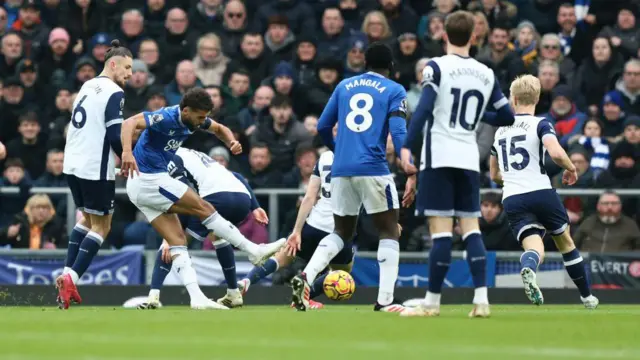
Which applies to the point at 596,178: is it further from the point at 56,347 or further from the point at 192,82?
the point at 56,347

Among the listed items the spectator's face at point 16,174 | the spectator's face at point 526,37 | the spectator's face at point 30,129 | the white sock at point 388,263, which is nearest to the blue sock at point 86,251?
the white sock at point 388,263

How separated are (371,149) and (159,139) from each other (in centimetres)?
225

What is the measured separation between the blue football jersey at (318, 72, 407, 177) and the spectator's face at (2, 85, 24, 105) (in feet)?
31.2

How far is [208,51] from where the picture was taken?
773 inches

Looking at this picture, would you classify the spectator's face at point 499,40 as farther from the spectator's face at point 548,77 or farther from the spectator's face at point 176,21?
the spectator's face at point 176,21

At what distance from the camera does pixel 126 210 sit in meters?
18.3

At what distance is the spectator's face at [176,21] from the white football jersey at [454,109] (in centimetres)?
1065

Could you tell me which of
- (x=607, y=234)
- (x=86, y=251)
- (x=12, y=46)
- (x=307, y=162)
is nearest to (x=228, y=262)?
Answer: (x=86, y=251)

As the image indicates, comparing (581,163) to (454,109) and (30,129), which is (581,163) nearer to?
(30,129)

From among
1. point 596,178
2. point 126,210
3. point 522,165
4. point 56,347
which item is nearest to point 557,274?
point 596,178

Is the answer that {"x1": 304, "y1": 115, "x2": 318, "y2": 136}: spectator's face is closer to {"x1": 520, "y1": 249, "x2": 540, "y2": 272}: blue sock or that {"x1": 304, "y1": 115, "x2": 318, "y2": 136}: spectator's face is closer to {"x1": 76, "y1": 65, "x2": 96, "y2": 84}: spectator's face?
{"x1": 76, "y1": 65, "x2": 96, "y2": 84}: spectator's face

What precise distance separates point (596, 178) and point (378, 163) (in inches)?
277

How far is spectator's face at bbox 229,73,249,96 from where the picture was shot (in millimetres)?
19250

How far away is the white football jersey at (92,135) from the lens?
42.3 ft
